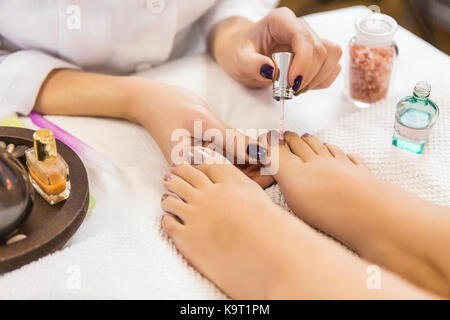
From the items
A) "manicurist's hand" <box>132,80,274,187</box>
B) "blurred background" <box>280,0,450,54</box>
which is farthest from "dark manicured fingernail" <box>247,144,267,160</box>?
"blurred background" <box>280,0,450,54</box>

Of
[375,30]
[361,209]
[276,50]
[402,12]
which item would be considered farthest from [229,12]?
[402,12]

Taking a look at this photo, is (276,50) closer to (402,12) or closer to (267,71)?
(267,71)

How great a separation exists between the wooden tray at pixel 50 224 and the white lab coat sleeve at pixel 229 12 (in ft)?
1.49

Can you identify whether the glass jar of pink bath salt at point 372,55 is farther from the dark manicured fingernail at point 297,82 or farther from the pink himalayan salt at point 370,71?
the dark manicured fingernail at point 297,82

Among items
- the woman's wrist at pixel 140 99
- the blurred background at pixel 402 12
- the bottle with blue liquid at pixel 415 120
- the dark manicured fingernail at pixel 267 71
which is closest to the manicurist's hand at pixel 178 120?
the woman's wrist at pixel 140 99

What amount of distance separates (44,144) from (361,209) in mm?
408

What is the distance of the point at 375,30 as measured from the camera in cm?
84

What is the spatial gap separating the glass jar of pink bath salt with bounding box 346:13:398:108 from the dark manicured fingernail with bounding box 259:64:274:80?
175 millimetres

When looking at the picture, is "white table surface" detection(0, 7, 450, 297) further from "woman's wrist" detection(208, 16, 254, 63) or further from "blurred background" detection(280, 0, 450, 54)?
"blurred background" detection(280, 0, 450, 54)

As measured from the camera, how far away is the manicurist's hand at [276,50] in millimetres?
762

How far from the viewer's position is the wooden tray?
573mm

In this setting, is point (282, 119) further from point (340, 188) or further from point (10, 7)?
point (10, 7)
